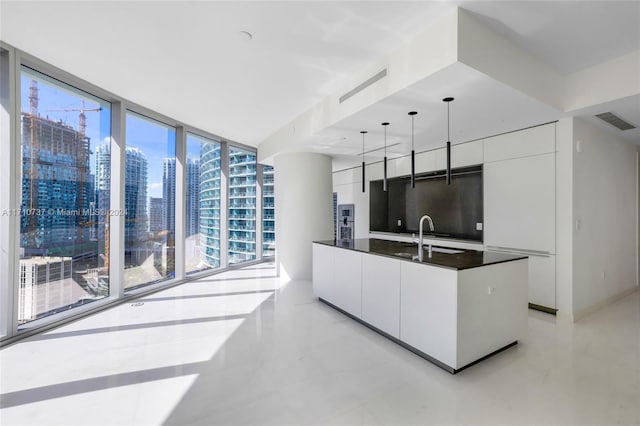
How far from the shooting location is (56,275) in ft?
11.3

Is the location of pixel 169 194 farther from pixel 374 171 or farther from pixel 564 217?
pixel 564 217

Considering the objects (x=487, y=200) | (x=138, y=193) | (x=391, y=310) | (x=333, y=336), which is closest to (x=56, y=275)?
(x=138, y=193)

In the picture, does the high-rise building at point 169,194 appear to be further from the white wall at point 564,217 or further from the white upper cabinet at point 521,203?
the white wall at point 564,217

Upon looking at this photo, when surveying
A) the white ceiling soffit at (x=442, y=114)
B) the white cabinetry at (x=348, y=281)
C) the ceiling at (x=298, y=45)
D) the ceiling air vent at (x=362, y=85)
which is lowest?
the white cabinetry at (x=348, y=281)

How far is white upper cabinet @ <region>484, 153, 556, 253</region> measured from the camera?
3.78 metres

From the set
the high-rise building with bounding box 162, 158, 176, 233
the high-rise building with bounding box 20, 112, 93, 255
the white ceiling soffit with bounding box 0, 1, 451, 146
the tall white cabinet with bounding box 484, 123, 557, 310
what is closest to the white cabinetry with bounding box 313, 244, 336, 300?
the white ceiling soffit with bounding box 0, 1, 451, 146

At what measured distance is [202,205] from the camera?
5840 millimetres

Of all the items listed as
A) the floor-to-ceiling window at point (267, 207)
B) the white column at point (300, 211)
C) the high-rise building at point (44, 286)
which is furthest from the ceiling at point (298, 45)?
the floor-to-ceiling window at point (267, 207)

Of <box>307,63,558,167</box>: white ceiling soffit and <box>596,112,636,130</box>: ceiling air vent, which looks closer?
<box>307,63,558,167</box>: white ceiling soffit

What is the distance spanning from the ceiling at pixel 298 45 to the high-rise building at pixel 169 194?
1341 mm

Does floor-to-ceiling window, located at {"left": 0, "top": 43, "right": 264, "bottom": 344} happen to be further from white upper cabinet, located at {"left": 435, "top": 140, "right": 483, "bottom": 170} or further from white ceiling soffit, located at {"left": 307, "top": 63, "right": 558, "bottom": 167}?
white upper cabinet, located at {"left": 435, "top": 140, "right": 483, "bottom": 170}

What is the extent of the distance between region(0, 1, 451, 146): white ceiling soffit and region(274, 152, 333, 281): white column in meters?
1.87

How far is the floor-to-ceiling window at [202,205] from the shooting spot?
5.52 meters

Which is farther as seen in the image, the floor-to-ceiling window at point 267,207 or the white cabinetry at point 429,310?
the floor-to-ceiling window at point 267,207
